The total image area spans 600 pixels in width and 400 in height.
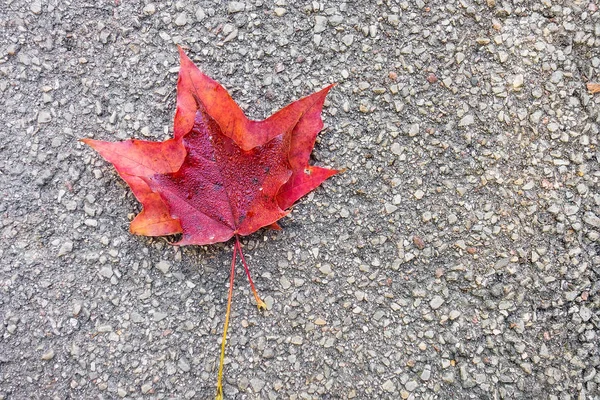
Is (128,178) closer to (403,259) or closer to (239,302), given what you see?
(239,302)

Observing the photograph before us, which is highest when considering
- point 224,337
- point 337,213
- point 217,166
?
point 217,166

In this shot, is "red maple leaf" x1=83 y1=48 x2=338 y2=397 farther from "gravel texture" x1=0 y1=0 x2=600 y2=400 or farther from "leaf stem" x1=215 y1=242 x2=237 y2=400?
"gravel texture" x1=0 y1=0 x2=600 y2=400

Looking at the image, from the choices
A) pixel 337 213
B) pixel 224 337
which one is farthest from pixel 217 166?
pixel 224 337

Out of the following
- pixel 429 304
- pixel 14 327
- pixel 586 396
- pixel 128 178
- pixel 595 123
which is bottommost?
pixel 586 396

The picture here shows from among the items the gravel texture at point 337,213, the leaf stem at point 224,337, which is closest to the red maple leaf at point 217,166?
the leaf stem at point 224,337

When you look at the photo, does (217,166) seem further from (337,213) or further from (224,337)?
(224,337)

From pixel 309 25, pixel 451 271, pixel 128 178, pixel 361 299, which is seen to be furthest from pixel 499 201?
pixel 128 178
